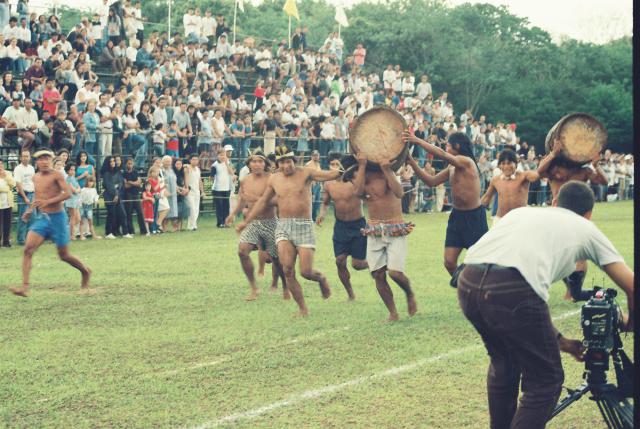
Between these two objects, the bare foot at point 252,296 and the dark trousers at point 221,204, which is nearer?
the bare foot at point 252,296

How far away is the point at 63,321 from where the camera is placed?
10.5 m

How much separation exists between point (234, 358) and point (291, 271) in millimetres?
2154

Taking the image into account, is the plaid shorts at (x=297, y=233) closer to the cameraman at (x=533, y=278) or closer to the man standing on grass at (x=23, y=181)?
the cameraman at (x=533, y=278)

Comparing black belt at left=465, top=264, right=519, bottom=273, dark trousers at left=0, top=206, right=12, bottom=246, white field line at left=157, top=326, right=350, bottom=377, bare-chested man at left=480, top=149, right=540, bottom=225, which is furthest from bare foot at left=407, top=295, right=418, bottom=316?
dark trousers at left=0, top=206, right=12, bottom=246

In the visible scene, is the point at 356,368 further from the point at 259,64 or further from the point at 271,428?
the point at 259,64

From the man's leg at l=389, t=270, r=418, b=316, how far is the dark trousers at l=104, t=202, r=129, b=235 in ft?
38.1

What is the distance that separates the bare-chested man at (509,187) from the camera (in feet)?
37.2

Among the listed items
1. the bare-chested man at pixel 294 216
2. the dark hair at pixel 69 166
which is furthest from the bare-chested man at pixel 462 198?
the dark hair at pixel 69 166

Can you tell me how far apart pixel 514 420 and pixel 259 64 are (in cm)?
2572

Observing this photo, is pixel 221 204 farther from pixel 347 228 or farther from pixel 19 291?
pixel 347 228

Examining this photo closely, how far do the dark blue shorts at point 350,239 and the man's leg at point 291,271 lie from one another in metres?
1.06

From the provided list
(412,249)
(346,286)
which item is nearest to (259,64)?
(412,249)

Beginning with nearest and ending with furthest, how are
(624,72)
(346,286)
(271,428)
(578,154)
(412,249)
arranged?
1. (271,428)
2. (578,154)
3. (346,286)
4. (412,249)
5. (624,72)

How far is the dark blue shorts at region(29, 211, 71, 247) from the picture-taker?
1208 cm
